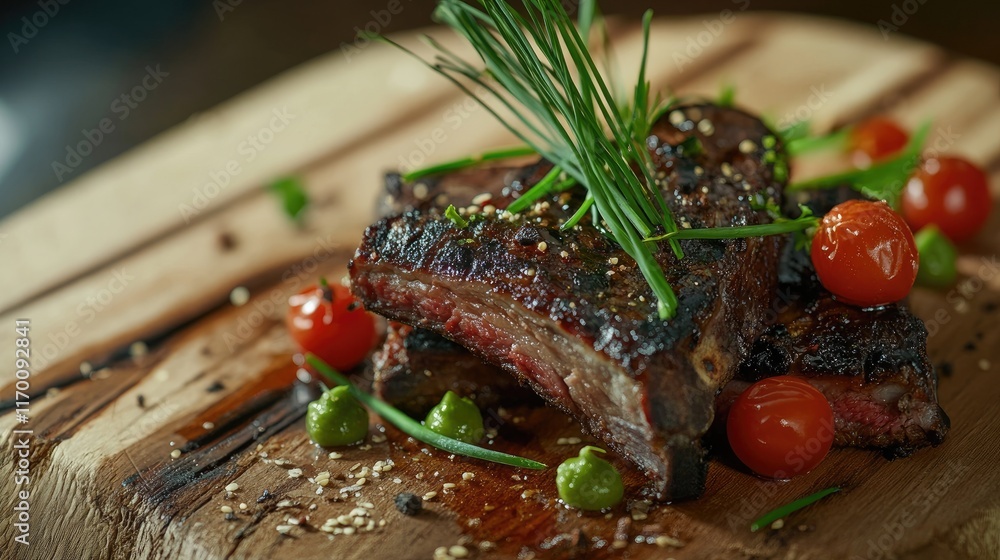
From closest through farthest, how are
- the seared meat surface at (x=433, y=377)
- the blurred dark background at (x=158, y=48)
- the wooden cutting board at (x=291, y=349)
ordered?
1. the wooden cutting board at (x=291, y=349)
2. the seared meat surface at (x=433, y=377)
3. the blurred dark background at (x=158, y=48)

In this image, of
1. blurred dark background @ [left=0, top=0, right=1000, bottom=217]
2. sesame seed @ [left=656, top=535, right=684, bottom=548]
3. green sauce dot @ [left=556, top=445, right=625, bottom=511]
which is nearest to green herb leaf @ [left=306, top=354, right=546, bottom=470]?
green sauce dot @ [left=556, top=445, right=625, bottom=511]

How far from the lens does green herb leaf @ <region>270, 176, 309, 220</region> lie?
561 centimetres

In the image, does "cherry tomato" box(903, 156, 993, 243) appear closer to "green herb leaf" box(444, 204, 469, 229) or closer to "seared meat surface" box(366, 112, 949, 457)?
"seared meat surface" box(366, 112, 949, 457)

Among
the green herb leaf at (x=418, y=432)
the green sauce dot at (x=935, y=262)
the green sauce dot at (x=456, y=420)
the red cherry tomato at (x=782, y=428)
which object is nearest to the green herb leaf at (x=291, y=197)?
the green herb leaf at (x=418, y=432)

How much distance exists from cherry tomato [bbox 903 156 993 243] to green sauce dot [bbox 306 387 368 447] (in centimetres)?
329

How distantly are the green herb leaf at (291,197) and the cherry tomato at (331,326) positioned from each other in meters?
1.03

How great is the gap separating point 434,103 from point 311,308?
8.04 feet

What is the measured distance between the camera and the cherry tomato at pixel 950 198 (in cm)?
518

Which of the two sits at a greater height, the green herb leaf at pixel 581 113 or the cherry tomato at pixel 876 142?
the green herb leaf at pixel 581 113

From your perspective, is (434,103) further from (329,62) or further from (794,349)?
(794,349)

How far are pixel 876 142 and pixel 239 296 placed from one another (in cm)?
386

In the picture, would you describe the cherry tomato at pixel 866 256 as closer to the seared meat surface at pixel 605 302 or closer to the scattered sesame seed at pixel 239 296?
the seared meat surface at pixel 605 302

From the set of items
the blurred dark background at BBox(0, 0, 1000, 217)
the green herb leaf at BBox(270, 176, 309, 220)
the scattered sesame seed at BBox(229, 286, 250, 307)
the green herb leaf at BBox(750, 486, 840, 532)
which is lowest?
the green herb leaf at BBox(750, 486, 840, 532)

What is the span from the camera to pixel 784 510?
346 centimetres
